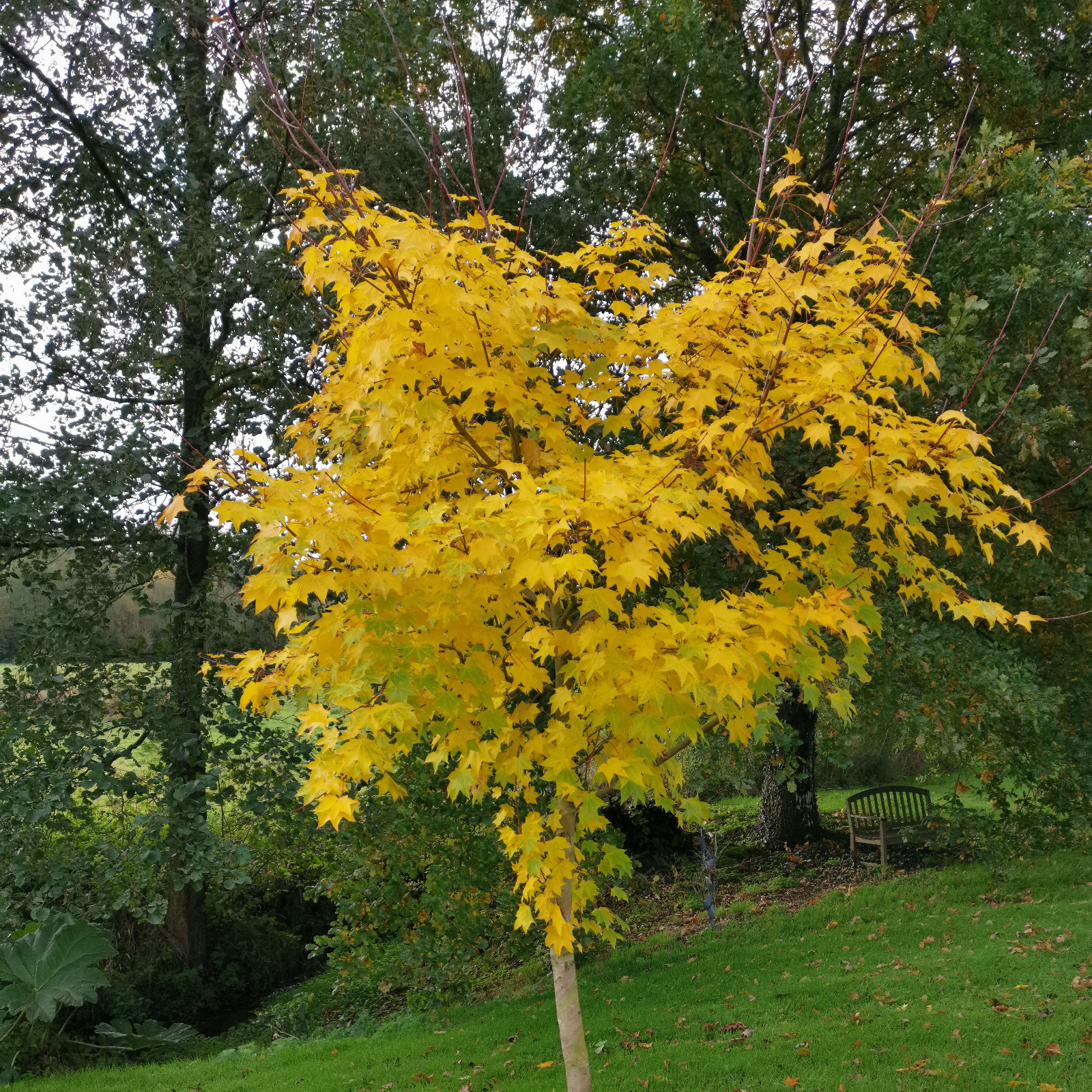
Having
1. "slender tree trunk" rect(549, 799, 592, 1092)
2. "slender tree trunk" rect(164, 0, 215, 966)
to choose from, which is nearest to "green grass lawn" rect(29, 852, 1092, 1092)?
"slender tree trunk" rect(549, 799, 592, 1092)

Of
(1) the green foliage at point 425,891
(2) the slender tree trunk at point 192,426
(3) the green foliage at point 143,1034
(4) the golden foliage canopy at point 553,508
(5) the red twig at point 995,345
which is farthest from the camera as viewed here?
(3) the green foliage at point 143,1034

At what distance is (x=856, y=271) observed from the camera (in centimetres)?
426

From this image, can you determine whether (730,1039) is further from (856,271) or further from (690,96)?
(690,96)

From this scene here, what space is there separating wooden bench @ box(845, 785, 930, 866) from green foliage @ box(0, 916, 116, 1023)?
8987 mm

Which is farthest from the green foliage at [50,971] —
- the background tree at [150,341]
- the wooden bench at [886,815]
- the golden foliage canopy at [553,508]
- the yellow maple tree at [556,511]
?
the wooden bench at [886,815]

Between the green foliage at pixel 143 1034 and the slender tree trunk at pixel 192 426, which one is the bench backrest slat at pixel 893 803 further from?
the green foliage at pixel 143 1034

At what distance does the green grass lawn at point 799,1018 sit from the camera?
17.9 feet

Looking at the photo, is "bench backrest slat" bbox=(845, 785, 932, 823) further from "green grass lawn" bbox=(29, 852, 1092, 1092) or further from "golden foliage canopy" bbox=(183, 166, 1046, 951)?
"golden foliage canopy" bbox=(183, 166, 1046, 951)

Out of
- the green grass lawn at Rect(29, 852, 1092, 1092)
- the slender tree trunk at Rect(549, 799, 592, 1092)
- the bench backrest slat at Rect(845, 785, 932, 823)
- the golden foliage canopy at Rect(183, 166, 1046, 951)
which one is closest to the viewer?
the golden foliage canopy at Rect(183, 166, 1046, 951)

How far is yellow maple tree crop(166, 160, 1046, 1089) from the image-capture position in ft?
10.1

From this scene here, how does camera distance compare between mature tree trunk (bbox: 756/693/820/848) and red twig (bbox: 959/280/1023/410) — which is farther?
mature tree trunk (bbox: 756/693/820/848)

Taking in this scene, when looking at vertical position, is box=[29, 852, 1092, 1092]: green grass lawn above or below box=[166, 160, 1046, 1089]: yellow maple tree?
below

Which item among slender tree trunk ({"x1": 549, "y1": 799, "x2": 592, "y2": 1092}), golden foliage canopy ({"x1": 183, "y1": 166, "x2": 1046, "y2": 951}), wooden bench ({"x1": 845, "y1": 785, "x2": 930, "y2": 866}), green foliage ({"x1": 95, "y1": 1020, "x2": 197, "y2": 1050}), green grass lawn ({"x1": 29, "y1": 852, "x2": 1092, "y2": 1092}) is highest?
golden foliage canopy ({"x1": 183, "y1": 166, "x2": 1046, "y2": 951})

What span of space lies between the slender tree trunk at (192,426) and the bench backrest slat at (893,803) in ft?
27.4
